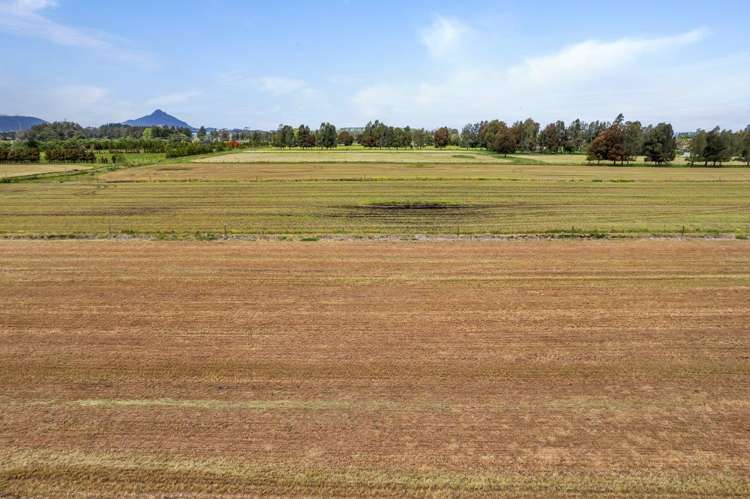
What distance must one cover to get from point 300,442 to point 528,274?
12722 mm

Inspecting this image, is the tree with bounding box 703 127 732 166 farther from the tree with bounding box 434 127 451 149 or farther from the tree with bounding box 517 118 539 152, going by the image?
the tree with bounding box 434 127 451 149

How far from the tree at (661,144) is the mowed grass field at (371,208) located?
130 ft

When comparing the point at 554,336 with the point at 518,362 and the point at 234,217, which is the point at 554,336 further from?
the point at 234,217

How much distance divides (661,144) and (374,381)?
104 m

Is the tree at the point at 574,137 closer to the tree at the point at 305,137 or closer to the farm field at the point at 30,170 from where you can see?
the tree at the point at 305,137

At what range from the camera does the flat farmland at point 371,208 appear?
1089 inches

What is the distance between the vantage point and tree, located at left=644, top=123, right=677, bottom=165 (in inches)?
3693

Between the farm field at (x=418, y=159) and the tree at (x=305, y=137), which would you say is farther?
the tree at (x=305, y=137)

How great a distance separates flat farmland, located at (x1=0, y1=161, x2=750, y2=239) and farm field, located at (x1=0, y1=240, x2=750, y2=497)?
924 centimetres

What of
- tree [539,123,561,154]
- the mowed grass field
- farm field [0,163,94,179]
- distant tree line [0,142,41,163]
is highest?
tree [539,123,561,154]

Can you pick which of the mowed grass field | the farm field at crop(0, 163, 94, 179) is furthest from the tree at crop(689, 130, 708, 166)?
the farm field at crop(0, 163, 94, 179)

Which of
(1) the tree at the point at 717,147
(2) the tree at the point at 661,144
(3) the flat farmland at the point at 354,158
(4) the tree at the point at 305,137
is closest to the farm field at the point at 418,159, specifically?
(3) the flat farmland at the point at 354,158

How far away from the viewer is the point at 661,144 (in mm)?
93875

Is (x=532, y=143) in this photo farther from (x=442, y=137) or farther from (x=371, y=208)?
(x=371, y=208)
